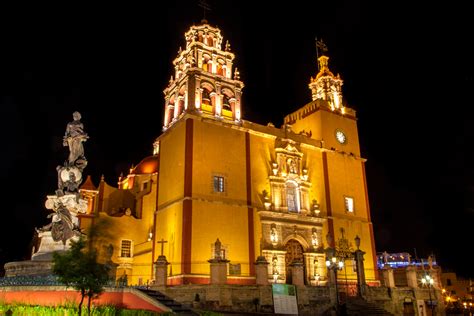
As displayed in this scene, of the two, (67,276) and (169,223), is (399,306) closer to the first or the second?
(169,223)

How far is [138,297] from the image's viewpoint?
15203mm

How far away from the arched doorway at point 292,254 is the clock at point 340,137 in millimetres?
10101

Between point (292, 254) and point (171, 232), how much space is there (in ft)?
28.0

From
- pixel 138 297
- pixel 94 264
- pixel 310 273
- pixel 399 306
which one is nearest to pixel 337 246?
pixel 310 273

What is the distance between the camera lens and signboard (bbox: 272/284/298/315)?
20094 millimetres

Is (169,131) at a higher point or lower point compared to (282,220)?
higher

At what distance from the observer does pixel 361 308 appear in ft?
75.8

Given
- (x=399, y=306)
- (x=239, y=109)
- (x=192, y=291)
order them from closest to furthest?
(x=192, y=291) < (x=399, y=306) < (x=239, y=109)

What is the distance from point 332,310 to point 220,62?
1931 cm

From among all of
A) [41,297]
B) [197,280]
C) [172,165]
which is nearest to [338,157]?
[172,165]

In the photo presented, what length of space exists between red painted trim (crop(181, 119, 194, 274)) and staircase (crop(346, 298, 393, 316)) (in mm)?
8968

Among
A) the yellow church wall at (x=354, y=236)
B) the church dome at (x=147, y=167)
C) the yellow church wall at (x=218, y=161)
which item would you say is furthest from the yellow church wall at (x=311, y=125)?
the church dome at (x=147, y=167)

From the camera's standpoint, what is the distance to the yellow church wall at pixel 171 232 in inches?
997

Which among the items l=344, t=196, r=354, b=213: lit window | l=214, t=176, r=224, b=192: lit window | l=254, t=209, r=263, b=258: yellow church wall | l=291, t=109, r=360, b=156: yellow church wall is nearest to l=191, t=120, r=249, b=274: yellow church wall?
l=214, t=176, r=224, b=192: lit window
